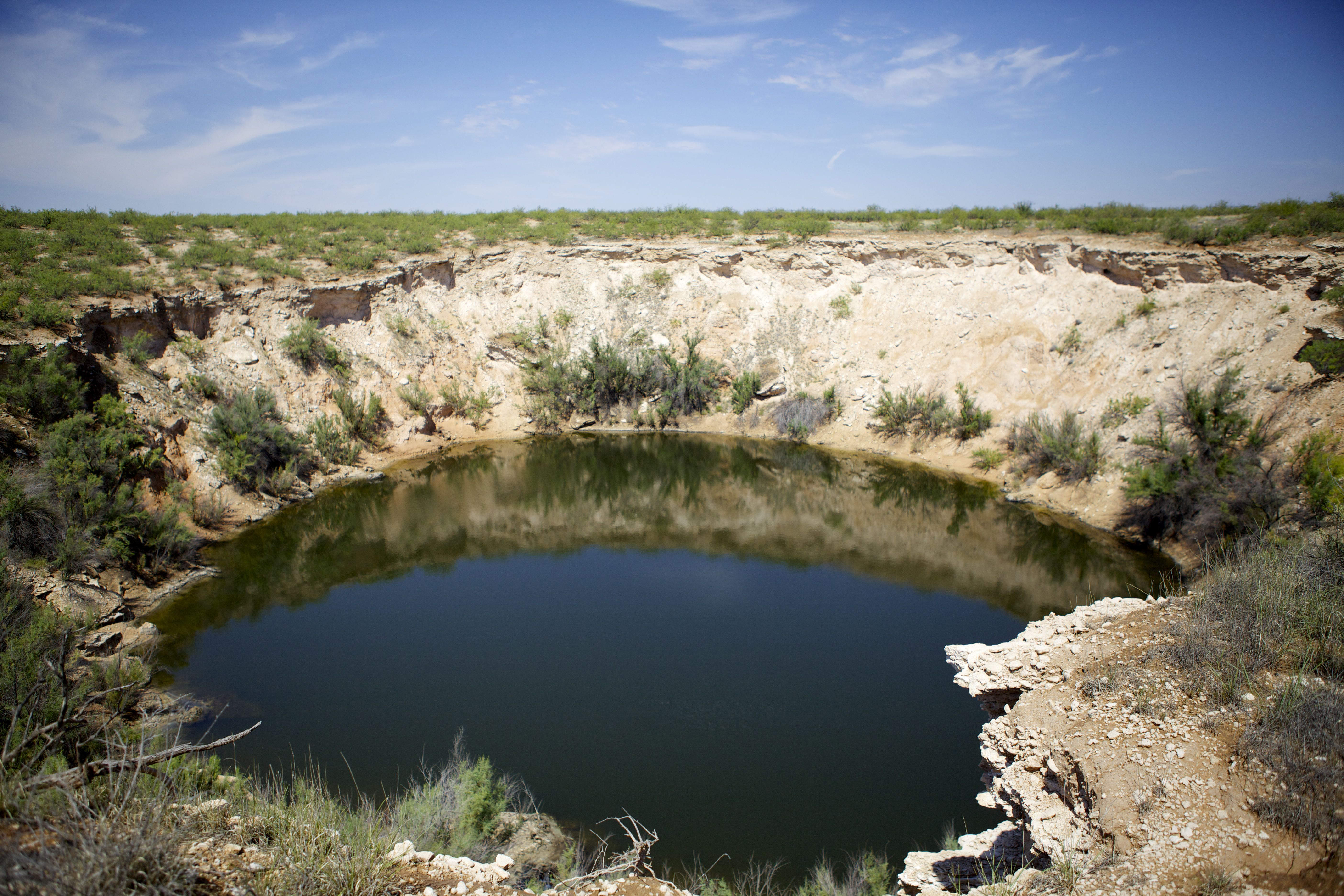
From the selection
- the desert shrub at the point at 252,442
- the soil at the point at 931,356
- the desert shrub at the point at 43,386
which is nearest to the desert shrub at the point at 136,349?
the soil at the point at 931,356

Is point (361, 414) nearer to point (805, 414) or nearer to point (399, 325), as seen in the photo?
point (399, 325)

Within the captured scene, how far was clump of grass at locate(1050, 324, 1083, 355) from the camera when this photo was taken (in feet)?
65.0

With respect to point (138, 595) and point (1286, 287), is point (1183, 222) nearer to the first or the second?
point (1286, 287)

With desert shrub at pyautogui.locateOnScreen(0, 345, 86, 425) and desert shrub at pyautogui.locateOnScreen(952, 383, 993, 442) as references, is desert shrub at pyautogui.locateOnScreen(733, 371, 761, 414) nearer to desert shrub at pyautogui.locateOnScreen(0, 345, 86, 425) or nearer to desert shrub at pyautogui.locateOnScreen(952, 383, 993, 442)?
desert shrub at pyautogui.locateOnScreen(952, 383, 993, 442)

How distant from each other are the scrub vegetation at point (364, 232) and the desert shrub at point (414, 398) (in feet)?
15.6

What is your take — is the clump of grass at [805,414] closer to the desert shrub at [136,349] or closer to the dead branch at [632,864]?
the dead branch at [632,864]

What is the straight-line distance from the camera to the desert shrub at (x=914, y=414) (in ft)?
68.5

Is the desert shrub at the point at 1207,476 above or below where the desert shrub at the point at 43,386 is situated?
below

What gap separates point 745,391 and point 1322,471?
1553 cm

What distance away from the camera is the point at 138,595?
11.8 meters

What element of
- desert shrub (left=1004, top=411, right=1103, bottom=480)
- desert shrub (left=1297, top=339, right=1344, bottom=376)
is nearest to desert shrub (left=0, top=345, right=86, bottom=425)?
desert shrub (left=1004, top=411, right=1103, bottom=480)

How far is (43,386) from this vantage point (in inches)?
515

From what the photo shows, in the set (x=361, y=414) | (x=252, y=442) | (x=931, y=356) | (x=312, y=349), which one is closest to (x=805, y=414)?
(x=931, y=356)

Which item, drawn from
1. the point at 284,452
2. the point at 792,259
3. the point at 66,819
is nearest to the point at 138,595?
the point at 284,452
